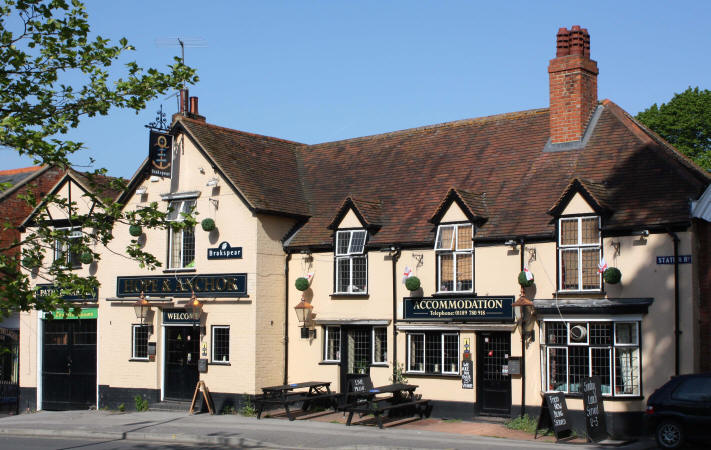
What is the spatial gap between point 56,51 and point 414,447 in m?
10.5

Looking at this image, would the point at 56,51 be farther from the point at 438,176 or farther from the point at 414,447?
the point at 438,176

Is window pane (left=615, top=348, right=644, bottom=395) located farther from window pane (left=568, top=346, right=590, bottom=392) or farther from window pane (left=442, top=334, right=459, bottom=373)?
window pane (left=442, top=334, right=459, bottom=373)

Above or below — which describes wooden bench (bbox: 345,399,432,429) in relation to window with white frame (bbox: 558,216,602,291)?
below

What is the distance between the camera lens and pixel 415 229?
24422 millimetres

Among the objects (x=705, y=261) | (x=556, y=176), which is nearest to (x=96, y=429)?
(x=556, y=176)

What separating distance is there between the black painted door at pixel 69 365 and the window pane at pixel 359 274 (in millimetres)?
9816

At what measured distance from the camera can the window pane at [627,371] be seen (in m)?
20.3

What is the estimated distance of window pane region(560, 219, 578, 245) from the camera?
21391 mm

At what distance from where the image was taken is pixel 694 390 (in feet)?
57.6

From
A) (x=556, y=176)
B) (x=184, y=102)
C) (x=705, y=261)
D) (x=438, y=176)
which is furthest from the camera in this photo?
(x=184, y=102)

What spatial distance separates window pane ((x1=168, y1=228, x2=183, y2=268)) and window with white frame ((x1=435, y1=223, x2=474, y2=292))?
28.8ft

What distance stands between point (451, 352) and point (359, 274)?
3671mm

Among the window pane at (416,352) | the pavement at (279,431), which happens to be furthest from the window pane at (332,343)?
the window pane at (416,352)

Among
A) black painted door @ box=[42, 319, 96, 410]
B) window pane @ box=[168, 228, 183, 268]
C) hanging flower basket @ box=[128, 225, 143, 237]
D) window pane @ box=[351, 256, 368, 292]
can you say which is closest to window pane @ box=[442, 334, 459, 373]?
window pane @ box=[351, 256, 368, 292]
